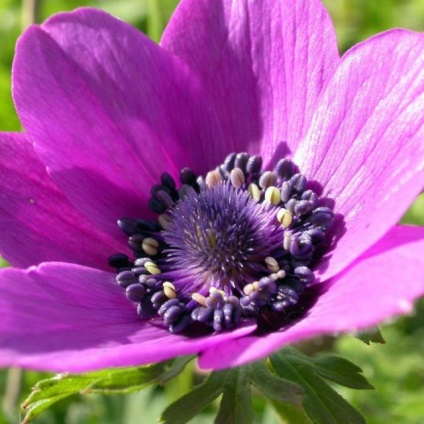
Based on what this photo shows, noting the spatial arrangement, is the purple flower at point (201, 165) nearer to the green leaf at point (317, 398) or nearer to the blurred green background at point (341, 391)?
the green leaf at point (317, 398)

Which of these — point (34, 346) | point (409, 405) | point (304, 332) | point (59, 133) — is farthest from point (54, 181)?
point (409, 405)

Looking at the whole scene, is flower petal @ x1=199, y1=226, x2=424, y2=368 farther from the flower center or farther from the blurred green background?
the blurred green background

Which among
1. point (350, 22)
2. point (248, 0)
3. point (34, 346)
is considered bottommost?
point (350, 22)

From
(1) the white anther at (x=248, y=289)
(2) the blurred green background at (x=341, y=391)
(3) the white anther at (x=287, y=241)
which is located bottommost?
(2) the blurred green background at (x=341, y=391)

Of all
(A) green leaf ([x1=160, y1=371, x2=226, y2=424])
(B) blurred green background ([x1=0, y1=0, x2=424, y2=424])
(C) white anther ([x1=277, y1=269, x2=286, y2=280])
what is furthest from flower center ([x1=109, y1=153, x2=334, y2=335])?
(B) blurred green background ([x1=0, y1=0, x2=424, y2=424])

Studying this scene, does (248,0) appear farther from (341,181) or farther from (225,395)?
(225,395)

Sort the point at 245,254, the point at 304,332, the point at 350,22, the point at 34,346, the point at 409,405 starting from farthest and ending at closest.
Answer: the point at 350,22 < the point at 409,405 < the point at 245,254 < the point at 34,346 < the point at 304,332

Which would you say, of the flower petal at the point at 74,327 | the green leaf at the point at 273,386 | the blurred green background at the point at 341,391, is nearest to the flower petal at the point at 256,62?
the flower petal at the point at 74,327

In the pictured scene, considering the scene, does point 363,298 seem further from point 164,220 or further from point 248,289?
point 164,220
